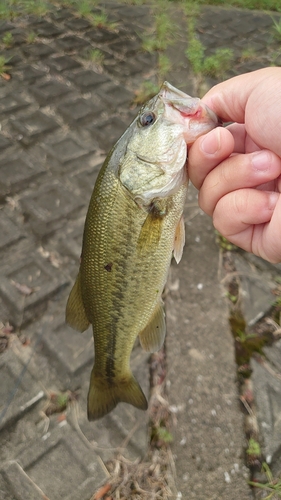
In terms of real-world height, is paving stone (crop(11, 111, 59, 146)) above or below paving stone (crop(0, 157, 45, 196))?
above

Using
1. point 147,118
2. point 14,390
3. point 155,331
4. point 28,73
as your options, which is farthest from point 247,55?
point 14,390

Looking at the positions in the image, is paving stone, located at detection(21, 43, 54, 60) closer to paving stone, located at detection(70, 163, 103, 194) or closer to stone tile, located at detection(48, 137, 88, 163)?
stone tile, located at detection(48, 137, 88, 163)

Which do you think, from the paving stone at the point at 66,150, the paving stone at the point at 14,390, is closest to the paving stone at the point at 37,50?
the paving stone at the point at 66,150

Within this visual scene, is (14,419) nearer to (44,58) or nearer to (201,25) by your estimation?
(44,58)

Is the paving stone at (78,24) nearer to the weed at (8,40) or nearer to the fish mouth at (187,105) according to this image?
the weed at (8,40)

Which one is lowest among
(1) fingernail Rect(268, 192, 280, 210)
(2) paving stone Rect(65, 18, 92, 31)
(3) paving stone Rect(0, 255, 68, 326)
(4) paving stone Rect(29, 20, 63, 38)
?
(3) paving stone Rect(0, 255, 68, 326)

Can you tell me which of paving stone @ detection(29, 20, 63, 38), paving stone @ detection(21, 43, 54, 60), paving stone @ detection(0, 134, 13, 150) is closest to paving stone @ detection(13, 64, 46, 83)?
paving stone @ detection(21, 43, 54, 60)

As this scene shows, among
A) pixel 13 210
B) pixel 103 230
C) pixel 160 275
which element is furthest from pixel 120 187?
pixel 13 210
